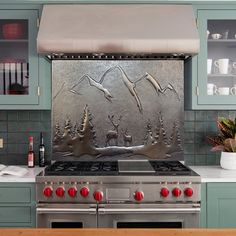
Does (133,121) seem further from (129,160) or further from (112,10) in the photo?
(112,10)

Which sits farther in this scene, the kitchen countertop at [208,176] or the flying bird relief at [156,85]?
the flying bird relief at [156,85]

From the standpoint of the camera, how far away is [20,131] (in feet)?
Answer: 9.96

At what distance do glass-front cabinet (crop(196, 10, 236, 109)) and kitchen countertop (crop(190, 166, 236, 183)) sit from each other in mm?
517

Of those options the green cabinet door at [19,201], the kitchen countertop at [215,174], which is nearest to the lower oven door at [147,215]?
the kitchen countertop at [215,174]

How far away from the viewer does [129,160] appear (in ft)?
9.98

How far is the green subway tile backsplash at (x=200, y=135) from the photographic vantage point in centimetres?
305

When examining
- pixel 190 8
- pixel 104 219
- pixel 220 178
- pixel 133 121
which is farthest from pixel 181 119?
pixel 104 219

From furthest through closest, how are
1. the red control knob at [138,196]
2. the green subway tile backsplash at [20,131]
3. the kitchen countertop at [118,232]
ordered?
1. the green subway tile backsplash at [20,131]
2. the red control knob at [138,196]
3. the kitchen countertop at [118,232]

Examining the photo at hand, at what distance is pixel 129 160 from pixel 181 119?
59 cm

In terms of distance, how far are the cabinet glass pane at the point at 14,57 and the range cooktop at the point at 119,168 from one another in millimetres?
682

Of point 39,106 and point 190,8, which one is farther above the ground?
point 190,8

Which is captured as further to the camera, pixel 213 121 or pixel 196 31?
pixel 213 121

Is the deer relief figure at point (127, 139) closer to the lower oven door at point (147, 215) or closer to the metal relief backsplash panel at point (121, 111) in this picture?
the metal relief backsplash panel at point (121, 111)

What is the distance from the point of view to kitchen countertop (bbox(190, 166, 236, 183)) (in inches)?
95.0
